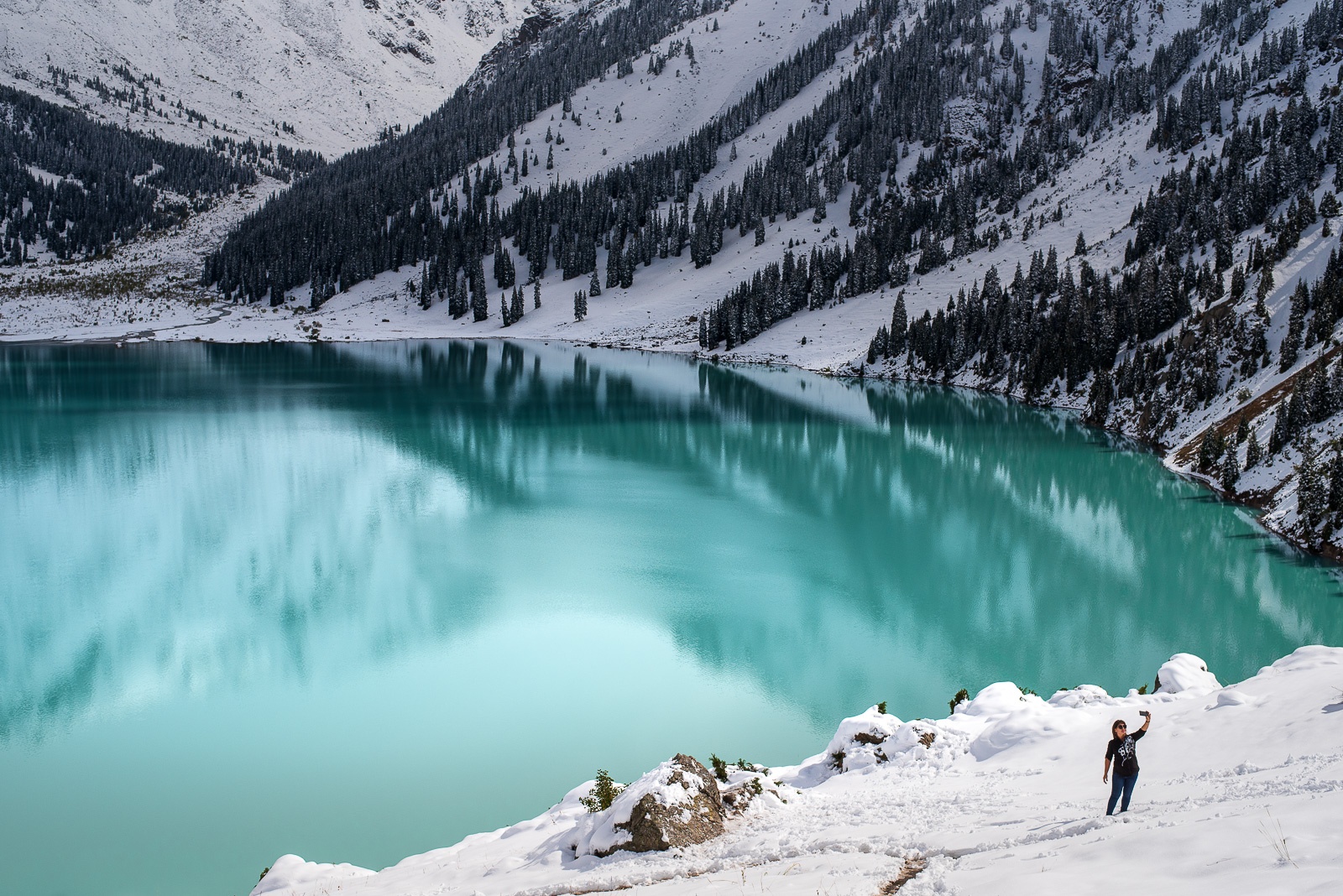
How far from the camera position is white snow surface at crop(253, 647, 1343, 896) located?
24.9 ft

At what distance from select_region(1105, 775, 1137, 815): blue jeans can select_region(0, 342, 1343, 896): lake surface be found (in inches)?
274

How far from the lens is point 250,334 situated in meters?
112

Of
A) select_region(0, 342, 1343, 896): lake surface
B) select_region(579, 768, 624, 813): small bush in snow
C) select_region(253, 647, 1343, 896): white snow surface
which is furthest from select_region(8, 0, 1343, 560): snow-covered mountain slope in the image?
select_region(579, 768, 624, 813): small bush in snow

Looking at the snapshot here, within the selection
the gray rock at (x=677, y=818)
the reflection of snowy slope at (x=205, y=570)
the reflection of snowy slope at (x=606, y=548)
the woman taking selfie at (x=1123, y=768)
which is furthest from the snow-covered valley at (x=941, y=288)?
the reflection of snowy slope at (x=205, y=570)

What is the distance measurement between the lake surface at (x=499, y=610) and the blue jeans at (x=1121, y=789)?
6.97 m

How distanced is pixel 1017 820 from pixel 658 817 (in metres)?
4.12

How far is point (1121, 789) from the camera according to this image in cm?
983

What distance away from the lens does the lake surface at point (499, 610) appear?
1508 cm

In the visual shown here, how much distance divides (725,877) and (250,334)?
118 meters

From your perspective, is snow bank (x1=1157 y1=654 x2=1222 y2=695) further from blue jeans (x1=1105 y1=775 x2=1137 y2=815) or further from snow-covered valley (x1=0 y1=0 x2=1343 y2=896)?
blue jeans (x1=1105 y1=775 x2=1137 y2=815)

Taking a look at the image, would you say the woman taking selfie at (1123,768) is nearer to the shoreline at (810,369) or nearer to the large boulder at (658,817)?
the large boulder at (658,817)

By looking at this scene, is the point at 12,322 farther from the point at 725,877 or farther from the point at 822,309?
the point at 725,877

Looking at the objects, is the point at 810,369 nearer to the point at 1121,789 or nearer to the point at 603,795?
the point at 603,795

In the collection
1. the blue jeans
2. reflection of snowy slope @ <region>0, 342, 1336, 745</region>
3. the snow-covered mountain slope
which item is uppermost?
the snow-covered mountain slope
